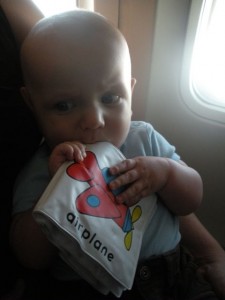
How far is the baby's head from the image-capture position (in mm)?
586

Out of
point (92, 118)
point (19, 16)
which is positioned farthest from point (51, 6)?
point (92, 118)

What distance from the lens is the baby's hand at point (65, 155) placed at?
55 cm

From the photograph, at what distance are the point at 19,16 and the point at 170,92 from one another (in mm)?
453

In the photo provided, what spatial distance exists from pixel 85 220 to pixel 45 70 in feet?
1.00

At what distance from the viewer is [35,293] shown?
640mm

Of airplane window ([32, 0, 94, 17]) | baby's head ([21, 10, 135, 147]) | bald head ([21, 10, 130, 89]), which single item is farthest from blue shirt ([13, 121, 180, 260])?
airplane window ([32, 0, 94, 17])

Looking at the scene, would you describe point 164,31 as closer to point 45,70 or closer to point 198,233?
point 45,70

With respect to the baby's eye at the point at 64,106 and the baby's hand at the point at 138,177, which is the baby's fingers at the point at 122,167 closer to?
the baby's hand at the point at 138,177

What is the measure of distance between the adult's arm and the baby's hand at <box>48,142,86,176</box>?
319 mm

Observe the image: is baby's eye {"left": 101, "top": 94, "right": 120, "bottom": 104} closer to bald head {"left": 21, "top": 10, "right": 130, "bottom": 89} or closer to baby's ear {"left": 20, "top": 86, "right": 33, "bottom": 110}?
bald head {"left": 21, "top": 10, "right": 130, "bottom": 89}

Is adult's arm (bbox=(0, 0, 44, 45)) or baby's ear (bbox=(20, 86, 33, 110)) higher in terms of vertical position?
adult's arm (bbox=(0, 0, 44, 45))

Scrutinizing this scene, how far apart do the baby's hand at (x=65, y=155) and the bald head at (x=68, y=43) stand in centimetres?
15

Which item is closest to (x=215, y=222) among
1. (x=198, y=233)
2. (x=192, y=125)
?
(x=198, y=233)

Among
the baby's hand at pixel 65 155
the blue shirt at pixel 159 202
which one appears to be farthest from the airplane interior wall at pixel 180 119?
the baby's hand at pixel 65 155
